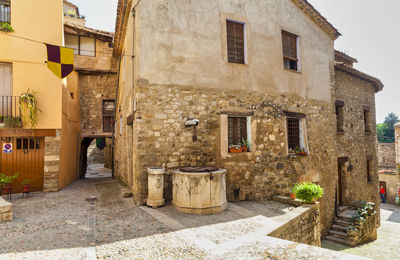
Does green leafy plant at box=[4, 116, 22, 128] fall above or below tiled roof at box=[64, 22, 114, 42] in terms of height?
below

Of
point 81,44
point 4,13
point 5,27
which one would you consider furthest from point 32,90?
point 81,44

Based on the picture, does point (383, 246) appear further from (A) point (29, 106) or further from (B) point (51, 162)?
(A) point (29, 106)

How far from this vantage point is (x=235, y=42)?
26.8ft

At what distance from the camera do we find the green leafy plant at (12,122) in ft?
24.9

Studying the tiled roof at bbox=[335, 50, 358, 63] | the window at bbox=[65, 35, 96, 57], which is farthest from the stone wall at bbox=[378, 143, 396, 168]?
the window at bbox=[65, 35, 96, 57]

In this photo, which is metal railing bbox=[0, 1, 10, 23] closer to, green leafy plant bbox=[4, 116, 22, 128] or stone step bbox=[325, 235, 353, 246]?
green leafy plant bbox=[4, 116, 22, 128]

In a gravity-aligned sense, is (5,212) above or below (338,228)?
above

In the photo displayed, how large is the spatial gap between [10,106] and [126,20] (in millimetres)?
4915

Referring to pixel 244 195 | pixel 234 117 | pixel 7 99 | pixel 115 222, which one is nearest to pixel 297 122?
pixel 234 117

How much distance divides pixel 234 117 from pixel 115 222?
477cm

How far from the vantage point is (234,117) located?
313 inches

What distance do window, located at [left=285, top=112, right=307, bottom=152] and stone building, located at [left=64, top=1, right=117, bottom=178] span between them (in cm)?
951

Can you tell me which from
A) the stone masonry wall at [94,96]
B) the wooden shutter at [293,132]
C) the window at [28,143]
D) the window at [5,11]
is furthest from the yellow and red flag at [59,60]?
the wooden shutter at [293,132]

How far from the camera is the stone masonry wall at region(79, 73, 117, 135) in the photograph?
13.0 m
